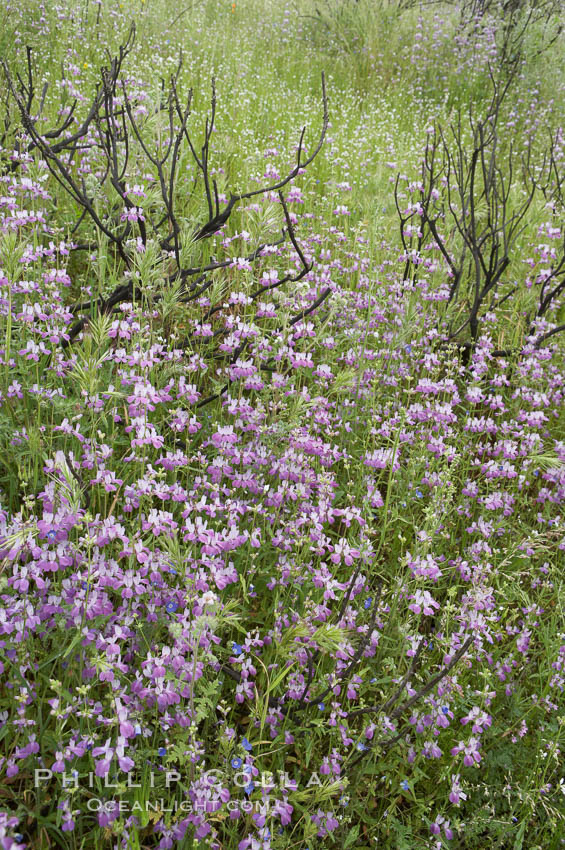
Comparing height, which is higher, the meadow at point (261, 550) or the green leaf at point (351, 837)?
the meadow at point (261, 550)

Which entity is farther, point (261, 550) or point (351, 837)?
point (261, 550)

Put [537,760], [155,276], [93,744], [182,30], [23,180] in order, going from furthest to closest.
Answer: [182,30] → [23,180] → [155,276] → [537,760] → [93,744]

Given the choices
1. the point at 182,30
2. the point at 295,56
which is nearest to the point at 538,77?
the point at 295,56

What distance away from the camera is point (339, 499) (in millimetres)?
2967

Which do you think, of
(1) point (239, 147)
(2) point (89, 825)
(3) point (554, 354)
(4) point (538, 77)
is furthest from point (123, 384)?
(4) point (538, 77)

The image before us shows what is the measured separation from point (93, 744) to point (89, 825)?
0.78ft

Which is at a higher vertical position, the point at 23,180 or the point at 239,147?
the point at 239,147

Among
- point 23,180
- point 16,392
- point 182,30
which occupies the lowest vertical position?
point 16,392

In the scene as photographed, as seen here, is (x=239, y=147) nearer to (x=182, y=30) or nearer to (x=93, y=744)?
(x=182, y=30)

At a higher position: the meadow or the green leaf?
the meadow

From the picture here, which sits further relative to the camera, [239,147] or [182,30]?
[182,30]

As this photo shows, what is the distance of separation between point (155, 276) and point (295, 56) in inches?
329

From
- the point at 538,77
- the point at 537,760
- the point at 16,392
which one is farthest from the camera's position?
the point at 538,77

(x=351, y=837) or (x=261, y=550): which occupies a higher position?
(x=261, y=550)
